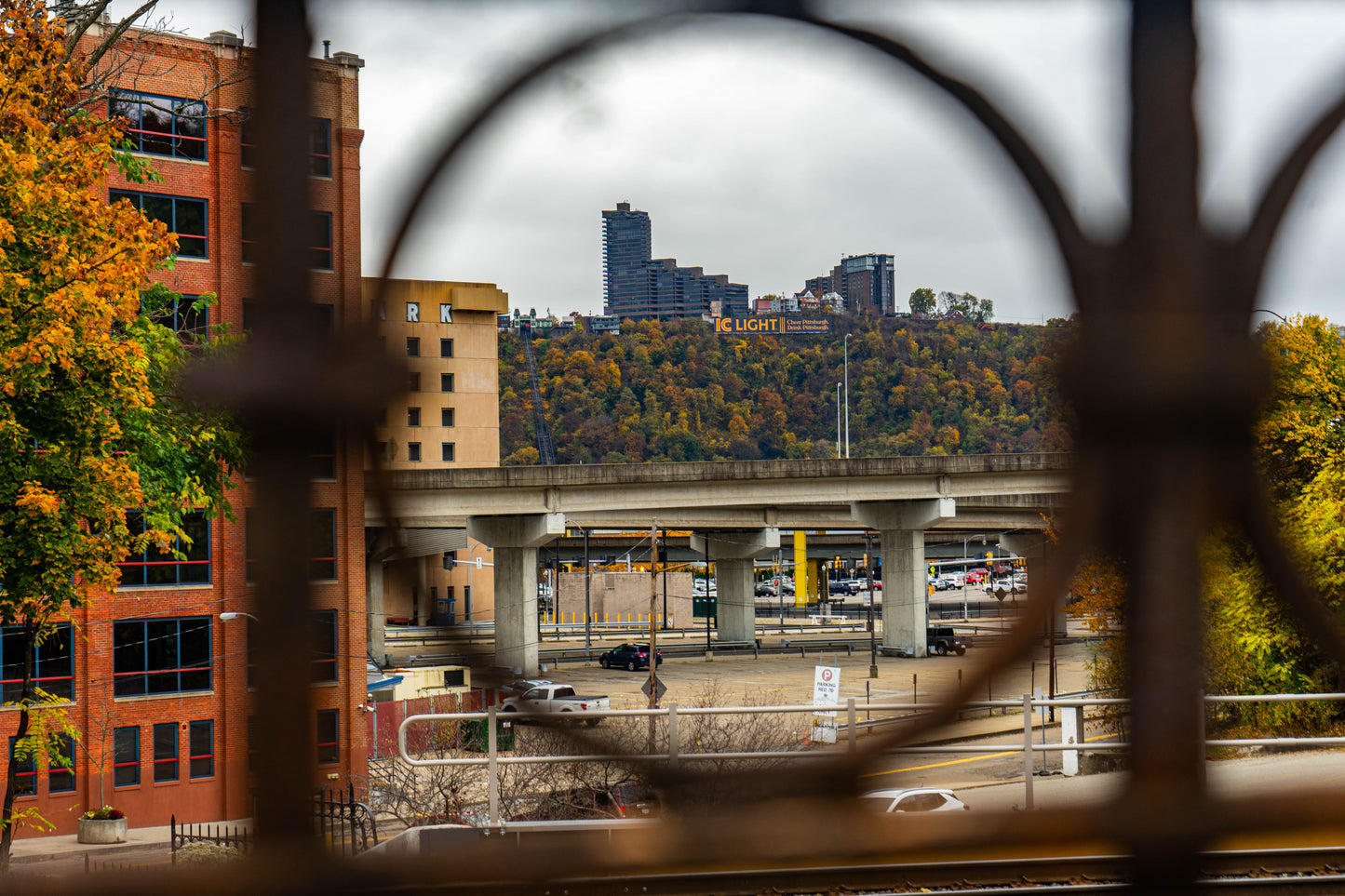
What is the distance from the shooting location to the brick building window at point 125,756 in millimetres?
20906

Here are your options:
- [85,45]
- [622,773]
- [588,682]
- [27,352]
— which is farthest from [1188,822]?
[588,682]

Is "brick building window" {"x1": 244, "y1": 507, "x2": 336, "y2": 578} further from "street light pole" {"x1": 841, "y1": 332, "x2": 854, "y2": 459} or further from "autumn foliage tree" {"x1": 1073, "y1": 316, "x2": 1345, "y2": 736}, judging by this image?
"autumn foliage tree" {"x1": 1073, "y1": 316, "x2": 1345, "y2": 736}

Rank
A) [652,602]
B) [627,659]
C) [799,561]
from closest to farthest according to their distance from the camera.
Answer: [652,602]
[799,561]
[627,659]

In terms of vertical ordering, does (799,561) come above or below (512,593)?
below

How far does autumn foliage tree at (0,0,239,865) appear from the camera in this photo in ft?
32.7

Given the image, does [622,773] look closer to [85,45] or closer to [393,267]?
[393,267]

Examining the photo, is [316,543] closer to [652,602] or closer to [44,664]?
[652,602]

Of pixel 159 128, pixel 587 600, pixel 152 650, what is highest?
pixel 159 128

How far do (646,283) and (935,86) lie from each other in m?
0.29

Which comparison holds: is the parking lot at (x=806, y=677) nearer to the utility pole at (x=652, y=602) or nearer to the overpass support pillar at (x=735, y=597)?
the utility pole at (x=652, y=602)

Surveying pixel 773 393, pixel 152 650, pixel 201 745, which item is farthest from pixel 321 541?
pixel 201 745

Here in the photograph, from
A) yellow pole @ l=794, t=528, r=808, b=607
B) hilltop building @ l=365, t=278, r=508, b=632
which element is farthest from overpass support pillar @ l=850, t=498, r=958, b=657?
yellow pole @ l=794, t=528, r=808, b=607

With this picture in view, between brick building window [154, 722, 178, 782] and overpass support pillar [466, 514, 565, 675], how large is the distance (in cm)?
2110

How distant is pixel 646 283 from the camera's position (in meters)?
0.97
